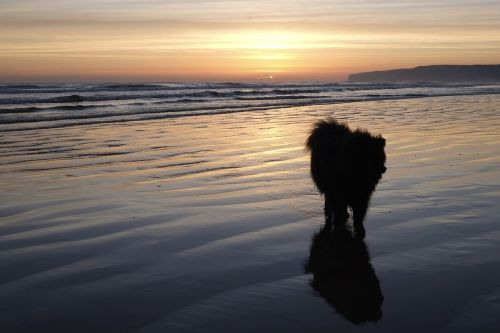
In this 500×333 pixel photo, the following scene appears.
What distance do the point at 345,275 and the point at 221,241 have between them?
1160mm

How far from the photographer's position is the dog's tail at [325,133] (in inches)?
213

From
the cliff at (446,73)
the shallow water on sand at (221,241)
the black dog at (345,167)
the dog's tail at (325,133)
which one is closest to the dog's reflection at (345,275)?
the shallow water on sand at (221,241)

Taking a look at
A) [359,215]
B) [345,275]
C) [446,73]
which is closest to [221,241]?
[345,275]

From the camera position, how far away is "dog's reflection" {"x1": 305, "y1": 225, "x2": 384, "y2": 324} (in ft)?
10.9

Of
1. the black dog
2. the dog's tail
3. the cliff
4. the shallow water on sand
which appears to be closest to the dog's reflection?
the shallow water on sand

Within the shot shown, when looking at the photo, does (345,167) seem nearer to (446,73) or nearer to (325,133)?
(325,133)

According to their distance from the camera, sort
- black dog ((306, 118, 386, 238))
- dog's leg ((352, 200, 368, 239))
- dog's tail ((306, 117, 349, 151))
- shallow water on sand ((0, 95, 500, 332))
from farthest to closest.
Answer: dog's tail ((306, 117, 349, 151))
dog's leg ((352, 200, 368, 239))
black dog ((306, 118, 386, 238))
shallow water on sand ((0, 95, 500, 332))

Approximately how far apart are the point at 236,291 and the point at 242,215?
6.55ft

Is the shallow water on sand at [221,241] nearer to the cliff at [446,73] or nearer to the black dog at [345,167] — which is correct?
the black dog at [345,167]

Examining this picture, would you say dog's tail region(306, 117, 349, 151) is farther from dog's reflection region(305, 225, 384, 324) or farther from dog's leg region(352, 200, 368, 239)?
dog's reflection region(305, 225, 384, 324)

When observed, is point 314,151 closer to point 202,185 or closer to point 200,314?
point 202,185

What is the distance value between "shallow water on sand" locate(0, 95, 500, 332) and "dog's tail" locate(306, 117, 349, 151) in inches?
27.5

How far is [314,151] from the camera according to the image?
566 centimetres

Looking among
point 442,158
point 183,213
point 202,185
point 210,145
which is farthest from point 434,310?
point 210,145
